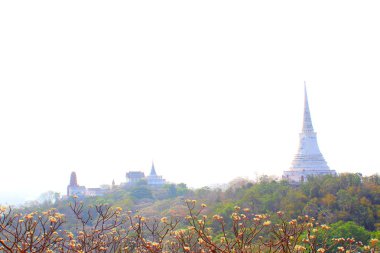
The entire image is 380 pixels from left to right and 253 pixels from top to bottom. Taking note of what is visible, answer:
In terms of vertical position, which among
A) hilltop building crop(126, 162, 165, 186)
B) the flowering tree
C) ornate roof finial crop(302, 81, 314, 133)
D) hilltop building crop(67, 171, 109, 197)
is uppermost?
ornate roof finial crop(302, 81, 314, 133)

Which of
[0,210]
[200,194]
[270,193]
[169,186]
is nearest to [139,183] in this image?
[169,186]

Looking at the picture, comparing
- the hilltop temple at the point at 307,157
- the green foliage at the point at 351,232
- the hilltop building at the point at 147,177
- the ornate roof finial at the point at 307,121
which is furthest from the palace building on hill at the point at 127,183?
the green foliage at the point at 351,232

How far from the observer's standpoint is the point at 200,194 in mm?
63062

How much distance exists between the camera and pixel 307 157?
65.1m

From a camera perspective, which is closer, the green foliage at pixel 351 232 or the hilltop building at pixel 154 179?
the green foliage at pixel 351 232

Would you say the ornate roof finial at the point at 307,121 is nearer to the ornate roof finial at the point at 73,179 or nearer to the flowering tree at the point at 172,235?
the ornate roof finial at the point at 73,179

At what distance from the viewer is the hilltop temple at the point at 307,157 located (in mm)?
64250

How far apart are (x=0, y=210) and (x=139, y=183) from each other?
76995 mm

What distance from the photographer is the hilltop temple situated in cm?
6425

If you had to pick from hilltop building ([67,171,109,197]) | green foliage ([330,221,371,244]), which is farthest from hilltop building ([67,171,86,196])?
green foliage ([330,221,371,244])

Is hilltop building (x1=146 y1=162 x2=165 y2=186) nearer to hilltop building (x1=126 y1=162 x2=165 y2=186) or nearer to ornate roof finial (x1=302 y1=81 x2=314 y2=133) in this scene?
hilltop building (x1=126 y1=162 x2=165 y2=186)

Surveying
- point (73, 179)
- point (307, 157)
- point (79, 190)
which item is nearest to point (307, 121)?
point (307, 157)

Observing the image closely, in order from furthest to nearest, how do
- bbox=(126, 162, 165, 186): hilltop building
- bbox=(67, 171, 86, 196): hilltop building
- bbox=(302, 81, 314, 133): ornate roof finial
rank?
bbox=(126, 162, 165, 186): hilltop building < bbox=(67, 171, 86, 196): hilltop building < bbox=(302, 81, 314, 133): ornate roof finial

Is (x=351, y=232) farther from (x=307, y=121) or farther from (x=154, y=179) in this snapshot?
(x=154, y=179)
